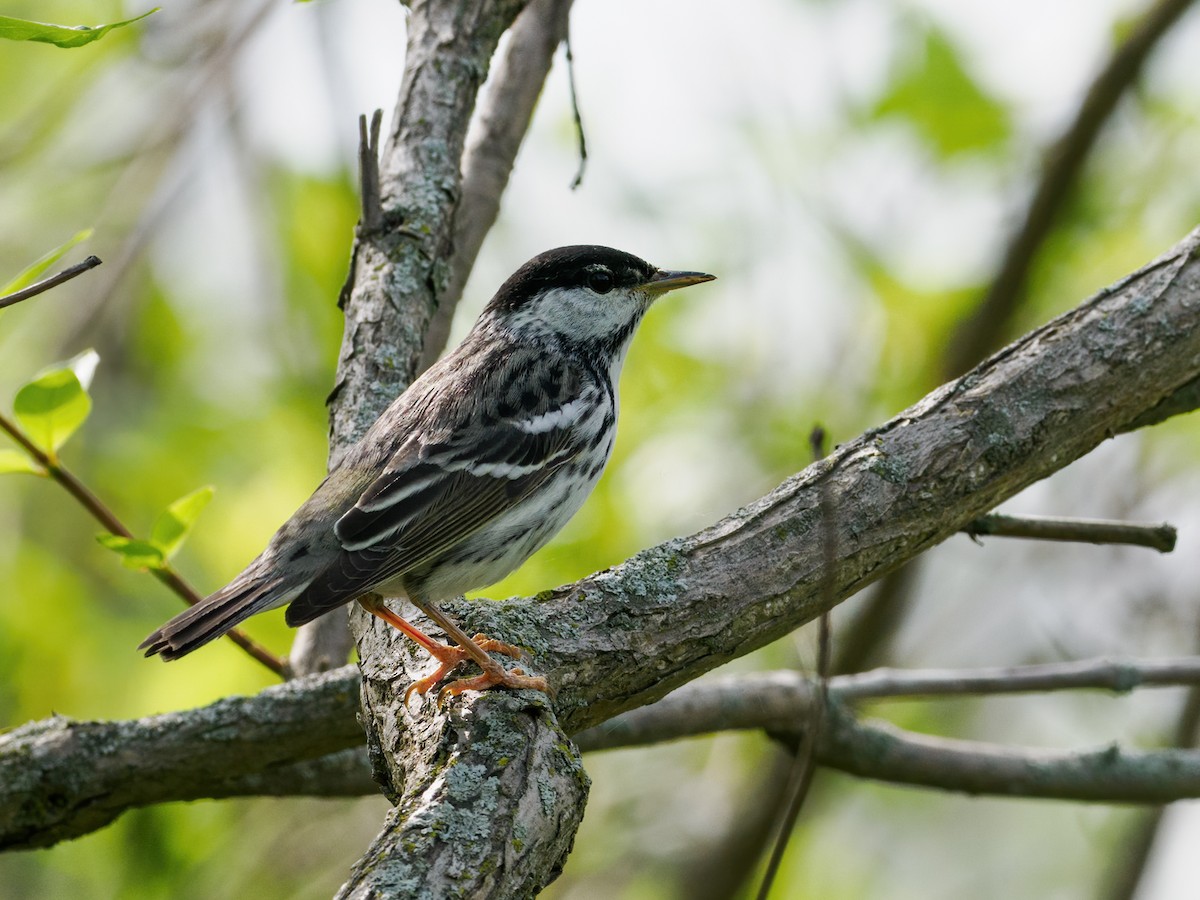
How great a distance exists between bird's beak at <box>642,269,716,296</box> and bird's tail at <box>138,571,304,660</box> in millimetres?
2314

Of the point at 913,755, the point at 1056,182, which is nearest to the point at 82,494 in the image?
the point at 913,755

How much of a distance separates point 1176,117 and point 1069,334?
4.14m

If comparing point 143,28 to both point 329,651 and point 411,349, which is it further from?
point 329,651

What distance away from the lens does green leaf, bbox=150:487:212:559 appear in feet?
12.4

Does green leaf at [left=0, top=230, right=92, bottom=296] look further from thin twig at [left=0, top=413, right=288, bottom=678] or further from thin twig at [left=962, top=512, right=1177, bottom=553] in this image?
thin twig at [left=962, top=512, right=1177, bottom=553]

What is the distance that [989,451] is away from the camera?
142 inches

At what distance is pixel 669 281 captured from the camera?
17.7 ft

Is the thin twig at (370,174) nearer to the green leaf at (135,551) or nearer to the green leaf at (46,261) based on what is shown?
the green leaf at (46,261)

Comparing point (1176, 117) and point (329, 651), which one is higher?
point (1176, 117)

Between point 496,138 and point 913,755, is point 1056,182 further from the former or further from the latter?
point 913,755

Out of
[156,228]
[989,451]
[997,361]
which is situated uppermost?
[156,228]

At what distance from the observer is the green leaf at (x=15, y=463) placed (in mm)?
3803

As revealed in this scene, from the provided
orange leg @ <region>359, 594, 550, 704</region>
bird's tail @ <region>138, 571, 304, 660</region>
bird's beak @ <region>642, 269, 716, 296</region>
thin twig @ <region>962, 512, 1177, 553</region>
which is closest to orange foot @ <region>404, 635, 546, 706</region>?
orange leg @ <region>359, 594, 550, 704</region>

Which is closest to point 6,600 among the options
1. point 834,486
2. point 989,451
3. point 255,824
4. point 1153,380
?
point 255,824
